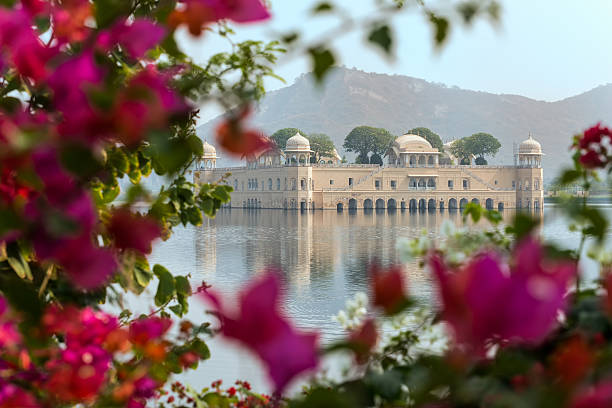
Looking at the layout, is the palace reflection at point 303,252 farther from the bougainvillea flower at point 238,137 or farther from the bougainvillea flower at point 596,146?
the bougainvillea flower at point 238,137

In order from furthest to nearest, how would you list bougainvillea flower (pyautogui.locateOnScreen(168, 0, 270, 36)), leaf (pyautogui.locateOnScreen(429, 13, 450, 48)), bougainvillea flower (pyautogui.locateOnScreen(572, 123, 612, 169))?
1. bougainvillea flower (pyautogui.locateOnScreen(572, 123, 612, 169))
2. leaf (pyautogui.locateOnScreen(429, 13, 450, 48))
3. bougainvillea flower (pyautogui.locateOnScreen(168, 0, 270, 36))

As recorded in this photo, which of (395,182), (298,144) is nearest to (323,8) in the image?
(298,144)

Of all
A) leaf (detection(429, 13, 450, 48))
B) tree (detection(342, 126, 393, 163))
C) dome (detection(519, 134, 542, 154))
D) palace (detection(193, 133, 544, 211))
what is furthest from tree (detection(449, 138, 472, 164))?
leaf (detection(429, 13, 450, 48))

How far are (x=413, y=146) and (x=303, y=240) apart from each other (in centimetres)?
1410

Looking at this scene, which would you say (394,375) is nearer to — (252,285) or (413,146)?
(252,285)

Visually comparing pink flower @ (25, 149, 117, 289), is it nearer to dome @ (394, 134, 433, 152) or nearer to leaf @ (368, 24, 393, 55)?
leaf @ (368, 24, 393, 55)

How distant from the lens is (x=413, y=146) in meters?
26.0

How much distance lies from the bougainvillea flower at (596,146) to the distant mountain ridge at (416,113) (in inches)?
2723

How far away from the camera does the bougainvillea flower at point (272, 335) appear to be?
0.80 feet

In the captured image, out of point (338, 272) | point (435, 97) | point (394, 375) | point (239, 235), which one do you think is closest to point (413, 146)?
point (239, 235)

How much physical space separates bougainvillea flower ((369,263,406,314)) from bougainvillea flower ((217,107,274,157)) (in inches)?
2.8

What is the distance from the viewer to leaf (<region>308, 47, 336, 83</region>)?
0.37 m

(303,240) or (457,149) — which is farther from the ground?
(457,149)

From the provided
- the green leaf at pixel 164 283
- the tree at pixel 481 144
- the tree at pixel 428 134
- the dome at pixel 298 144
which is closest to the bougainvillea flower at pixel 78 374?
the green leaf at pixel 164 283
